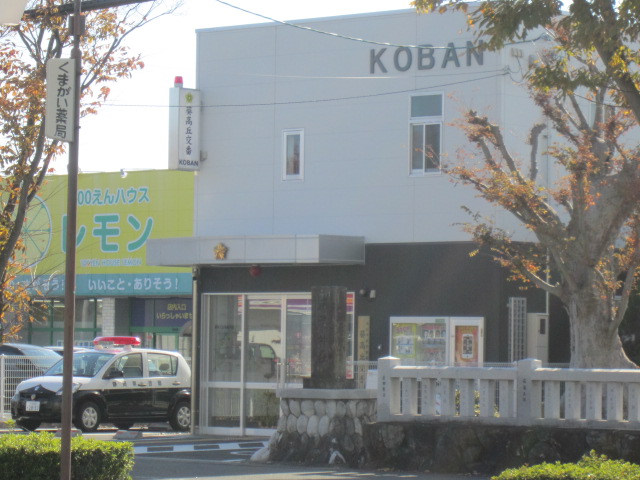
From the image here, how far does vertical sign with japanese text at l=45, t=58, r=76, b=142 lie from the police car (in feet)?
43.7

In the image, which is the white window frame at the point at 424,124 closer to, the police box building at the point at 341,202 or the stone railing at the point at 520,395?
the police box building at the point at 341,202

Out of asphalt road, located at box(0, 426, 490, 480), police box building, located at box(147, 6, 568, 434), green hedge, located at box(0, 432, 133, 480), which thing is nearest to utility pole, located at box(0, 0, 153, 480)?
green hedge, located at box(0, 432, 133, 480)

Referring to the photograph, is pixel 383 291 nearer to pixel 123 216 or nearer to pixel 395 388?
pixel 395 388

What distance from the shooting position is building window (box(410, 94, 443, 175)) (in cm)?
1958

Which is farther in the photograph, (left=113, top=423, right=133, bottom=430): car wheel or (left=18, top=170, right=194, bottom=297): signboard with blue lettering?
(left=18, top=170, right=194, bottom=297): signboard with blue lettering

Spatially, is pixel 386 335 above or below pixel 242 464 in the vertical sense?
above

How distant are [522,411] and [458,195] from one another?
6226 millimetres

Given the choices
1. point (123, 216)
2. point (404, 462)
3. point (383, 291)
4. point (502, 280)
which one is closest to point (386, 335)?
point (383, 291)

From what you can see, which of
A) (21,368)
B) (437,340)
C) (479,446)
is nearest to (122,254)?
(21,368)

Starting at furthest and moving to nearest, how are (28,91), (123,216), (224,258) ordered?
1. (123,216)
2. (224,258)
3. (28,91)

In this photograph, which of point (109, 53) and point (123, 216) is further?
point (123, 216)

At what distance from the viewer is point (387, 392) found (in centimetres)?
1467

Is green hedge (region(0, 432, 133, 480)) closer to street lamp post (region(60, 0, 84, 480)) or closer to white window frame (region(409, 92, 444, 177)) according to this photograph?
street lamp post (region(60, 0, 84, 480))

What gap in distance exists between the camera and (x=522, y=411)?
13.8 m
